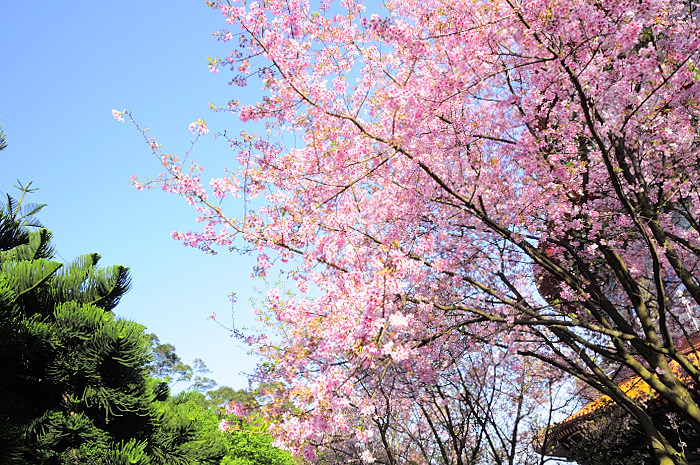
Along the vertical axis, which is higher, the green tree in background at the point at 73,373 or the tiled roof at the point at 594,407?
the tiled roof at the point at 594,407

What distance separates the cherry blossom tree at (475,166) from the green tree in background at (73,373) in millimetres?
2049

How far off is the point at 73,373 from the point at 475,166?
20.5ft

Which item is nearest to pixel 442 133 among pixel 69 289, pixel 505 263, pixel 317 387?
pixel 505 263

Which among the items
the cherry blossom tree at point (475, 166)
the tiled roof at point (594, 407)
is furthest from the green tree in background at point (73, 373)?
the tiled roof at point (594, 407)

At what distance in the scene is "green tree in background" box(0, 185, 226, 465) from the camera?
6977mm

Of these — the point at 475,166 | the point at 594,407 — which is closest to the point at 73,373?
the point at 475,166

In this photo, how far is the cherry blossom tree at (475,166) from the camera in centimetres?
599

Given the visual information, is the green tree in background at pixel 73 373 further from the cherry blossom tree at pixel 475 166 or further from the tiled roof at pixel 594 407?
the tiled roof at pixel 594 407

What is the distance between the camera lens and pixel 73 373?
7418 mm

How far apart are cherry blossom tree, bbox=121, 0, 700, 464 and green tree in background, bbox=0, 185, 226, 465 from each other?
2049mm

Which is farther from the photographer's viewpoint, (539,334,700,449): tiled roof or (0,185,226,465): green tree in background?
(539,334,700,449): tiled roof

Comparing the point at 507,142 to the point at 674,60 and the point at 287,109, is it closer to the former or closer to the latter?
the point at 674,60

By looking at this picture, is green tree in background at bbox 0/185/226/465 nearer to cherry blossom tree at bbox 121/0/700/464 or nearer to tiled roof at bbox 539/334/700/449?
cherry blossom tree at bbox 121/0/700/464

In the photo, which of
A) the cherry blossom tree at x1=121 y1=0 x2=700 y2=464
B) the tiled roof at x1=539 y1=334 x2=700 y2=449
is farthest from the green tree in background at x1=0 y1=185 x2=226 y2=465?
the tiled roof at x1=539 y1=334 x2=700 y2=449
